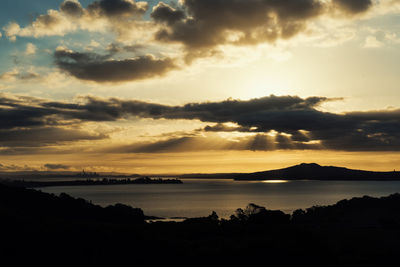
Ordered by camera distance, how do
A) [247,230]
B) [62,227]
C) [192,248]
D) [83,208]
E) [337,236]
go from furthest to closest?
[83,208] → [337,236] → [247,230] → [62,227] → [192,248]

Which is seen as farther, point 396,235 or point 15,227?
point 396,235

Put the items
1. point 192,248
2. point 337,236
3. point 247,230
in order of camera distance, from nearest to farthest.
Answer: point 192,248
point 247,230
point 337,236

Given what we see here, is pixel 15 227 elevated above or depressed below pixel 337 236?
above

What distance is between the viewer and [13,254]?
41.0 meters

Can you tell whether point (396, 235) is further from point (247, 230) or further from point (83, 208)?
point (83, 208)

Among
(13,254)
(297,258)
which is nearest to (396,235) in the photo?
(297,258)

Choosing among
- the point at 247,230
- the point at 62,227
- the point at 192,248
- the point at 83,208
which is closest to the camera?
the point at 192,248

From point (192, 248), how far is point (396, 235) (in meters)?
42.7

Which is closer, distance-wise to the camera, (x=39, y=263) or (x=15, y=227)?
(x=39, y=263)

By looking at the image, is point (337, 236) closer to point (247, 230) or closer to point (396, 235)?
point (396, 235)

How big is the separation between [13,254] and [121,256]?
1140cm

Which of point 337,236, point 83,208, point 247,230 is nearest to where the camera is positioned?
point 247,230

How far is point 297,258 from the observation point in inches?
1561

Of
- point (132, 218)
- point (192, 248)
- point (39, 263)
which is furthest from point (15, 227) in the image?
point (132, 218)
